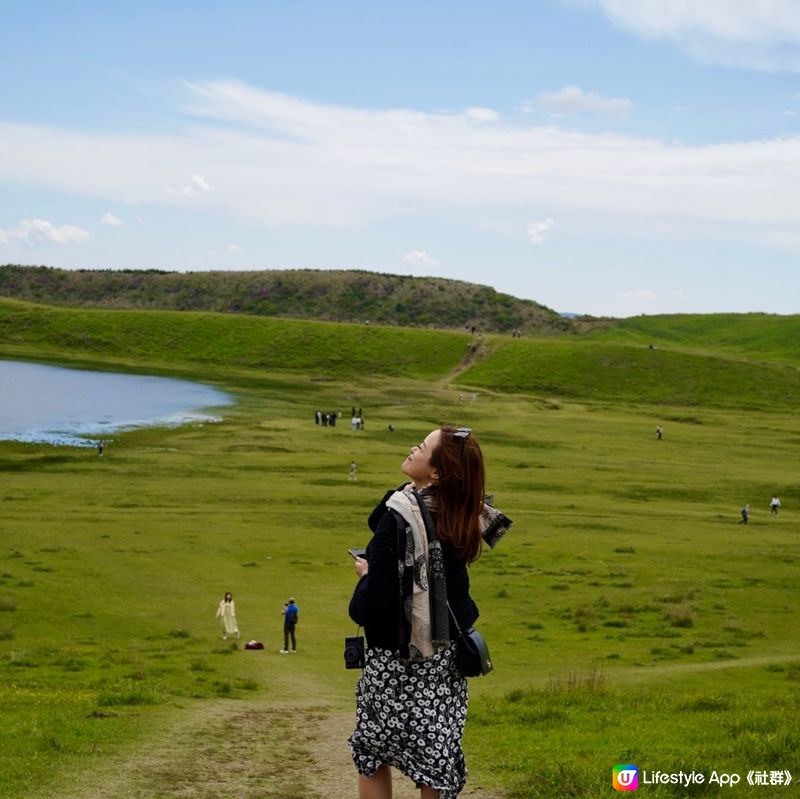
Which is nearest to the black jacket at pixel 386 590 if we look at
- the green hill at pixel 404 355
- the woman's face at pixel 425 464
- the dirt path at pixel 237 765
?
the woman's face at pixel 425 464

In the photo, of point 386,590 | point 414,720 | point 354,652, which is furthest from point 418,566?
point 414,720

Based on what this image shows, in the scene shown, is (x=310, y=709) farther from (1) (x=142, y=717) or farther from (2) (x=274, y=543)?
(2) (x=274, y=543)

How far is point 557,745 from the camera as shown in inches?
595

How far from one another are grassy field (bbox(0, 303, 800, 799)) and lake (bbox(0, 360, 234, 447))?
4.30 metres

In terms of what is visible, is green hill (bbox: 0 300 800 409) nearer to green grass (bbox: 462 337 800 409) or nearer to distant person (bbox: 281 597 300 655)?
green grass (bbox: 462 337 800 409)

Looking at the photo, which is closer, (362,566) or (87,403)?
(362,566)

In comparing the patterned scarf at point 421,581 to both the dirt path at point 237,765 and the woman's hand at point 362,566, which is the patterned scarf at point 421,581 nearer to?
the woman's hand at point 362,566

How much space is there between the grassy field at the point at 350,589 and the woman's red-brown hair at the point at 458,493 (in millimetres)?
3962

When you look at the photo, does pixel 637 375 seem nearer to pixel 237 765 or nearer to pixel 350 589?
pixel 350 589

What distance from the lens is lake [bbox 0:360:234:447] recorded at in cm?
8031

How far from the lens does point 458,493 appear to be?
28.6 ft

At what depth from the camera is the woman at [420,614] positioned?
27.9 ft

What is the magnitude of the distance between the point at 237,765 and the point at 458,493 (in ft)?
22.7

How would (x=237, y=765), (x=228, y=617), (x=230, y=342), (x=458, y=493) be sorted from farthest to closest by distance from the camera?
(x=230, y=342), (x=228, y=617), (x=237, y=765), (x=458, y=493)
